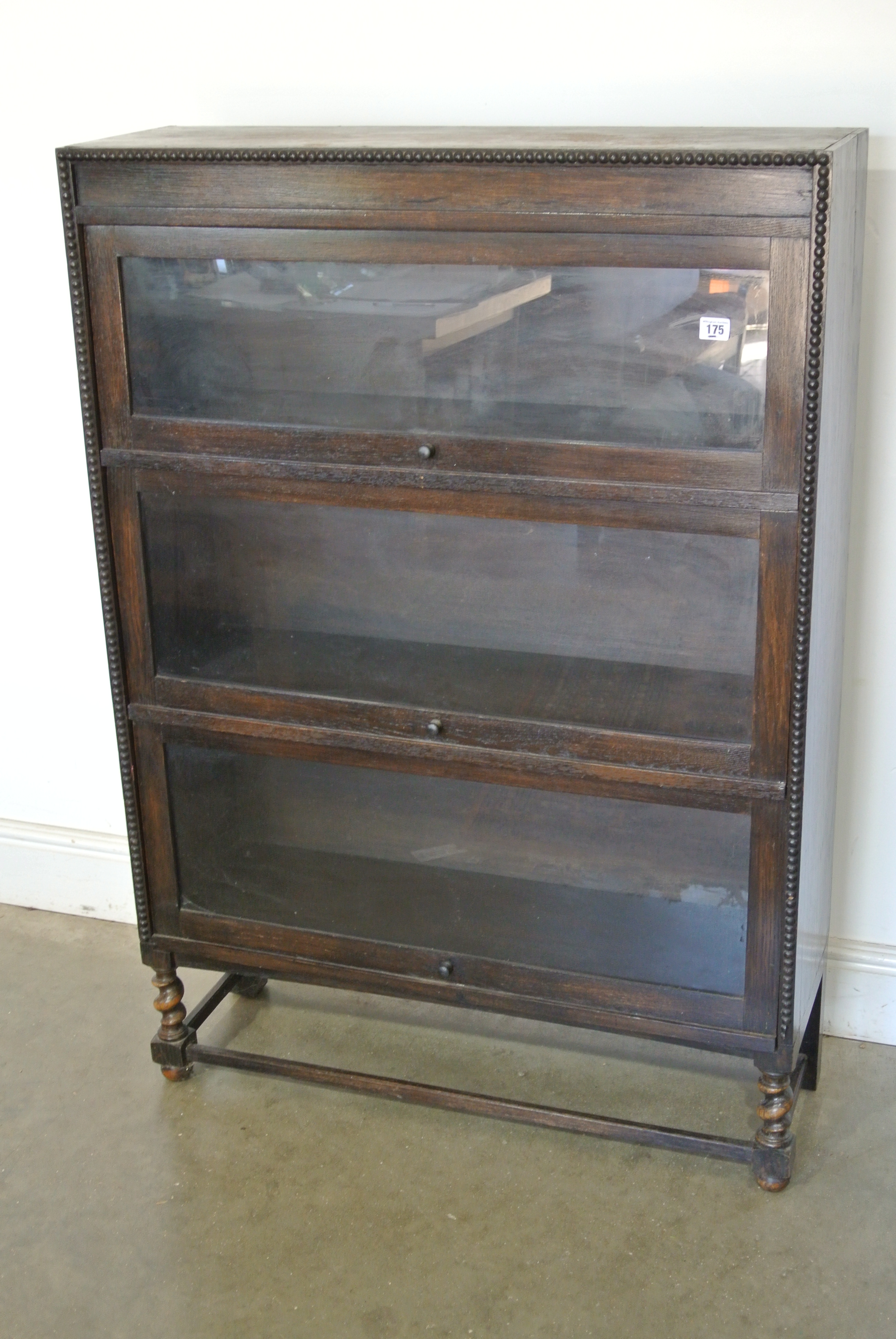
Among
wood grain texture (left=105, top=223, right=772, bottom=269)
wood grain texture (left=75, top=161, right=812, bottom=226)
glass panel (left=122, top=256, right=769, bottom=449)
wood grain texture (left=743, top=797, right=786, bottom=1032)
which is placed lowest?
wood grain texture (left=743, top=797, right=786, bottom=1032)

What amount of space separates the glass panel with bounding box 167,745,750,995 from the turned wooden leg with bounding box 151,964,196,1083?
6.3 inches

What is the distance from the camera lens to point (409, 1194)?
1943mm

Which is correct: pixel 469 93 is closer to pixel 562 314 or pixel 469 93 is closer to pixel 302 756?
pixel 562 314

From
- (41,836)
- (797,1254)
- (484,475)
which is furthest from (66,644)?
(797,1254)

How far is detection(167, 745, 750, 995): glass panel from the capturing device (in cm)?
184

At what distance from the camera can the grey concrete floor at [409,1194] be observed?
1.75 metres

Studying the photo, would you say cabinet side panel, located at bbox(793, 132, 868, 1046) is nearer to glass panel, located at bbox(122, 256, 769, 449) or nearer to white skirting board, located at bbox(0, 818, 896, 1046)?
glass panel, located at bbox(122, 256, 769, 449)

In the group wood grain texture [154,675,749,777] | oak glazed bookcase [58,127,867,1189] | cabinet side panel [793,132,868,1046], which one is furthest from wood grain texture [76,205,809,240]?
wood grain texture [154,675,749,777]

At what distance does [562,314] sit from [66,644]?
1263mm

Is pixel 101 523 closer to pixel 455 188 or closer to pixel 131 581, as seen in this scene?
pixel 131 581

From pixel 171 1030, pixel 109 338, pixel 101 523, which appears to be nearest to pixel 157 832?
pixel 171 1030

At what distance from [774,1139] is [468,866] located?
558 mm

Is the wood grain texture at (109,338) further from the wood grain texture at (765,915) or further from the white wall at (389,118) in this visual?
the wood grain texture at (765,915)

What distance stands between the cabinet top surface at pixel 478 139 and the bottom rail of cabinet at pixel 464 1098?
126 centimetres
